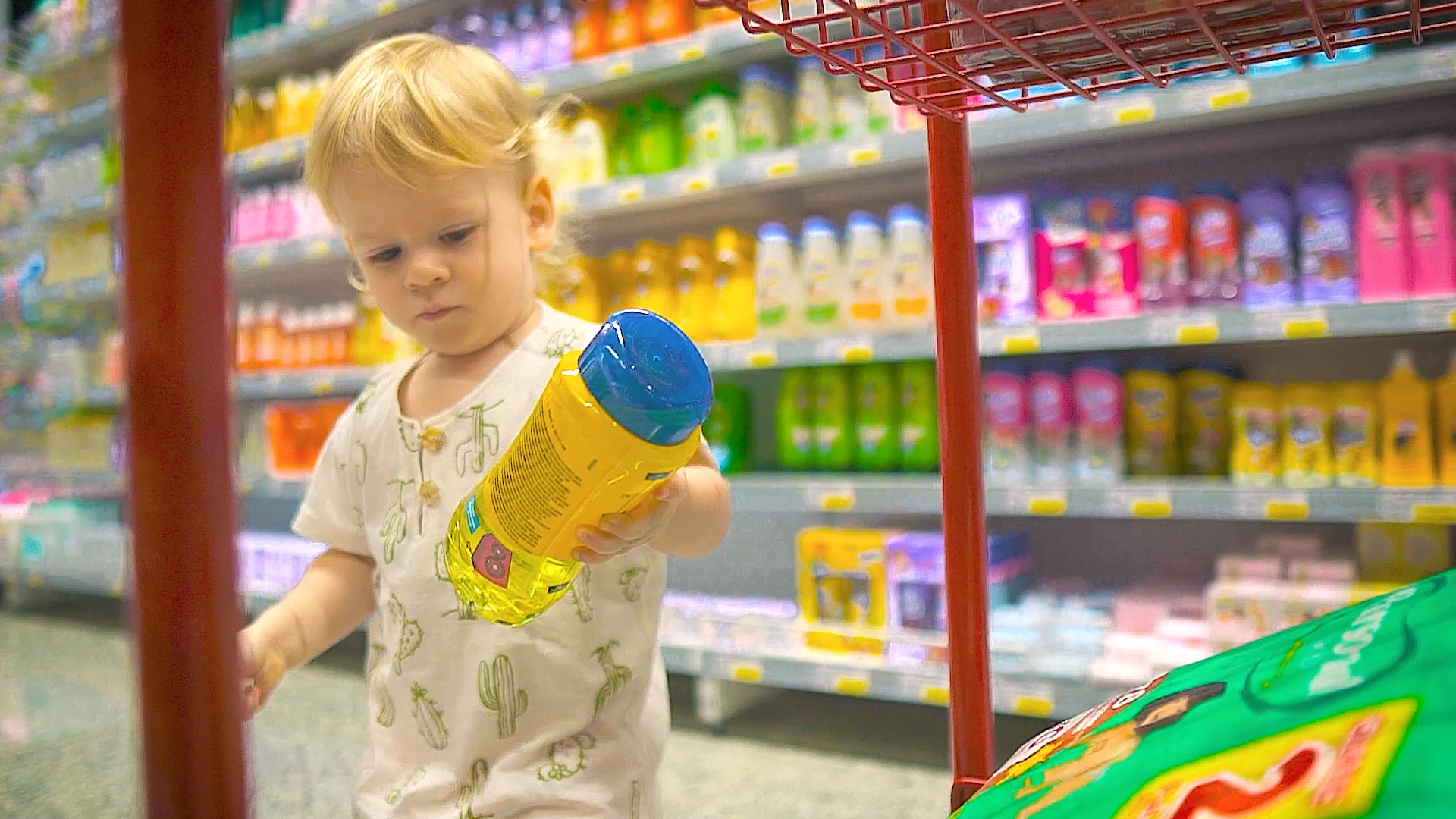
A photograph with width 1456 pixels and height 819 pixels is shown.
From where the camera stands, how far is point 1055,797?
0.61 m

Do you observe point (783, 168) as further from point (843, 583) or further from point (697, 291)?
point (843, 583)

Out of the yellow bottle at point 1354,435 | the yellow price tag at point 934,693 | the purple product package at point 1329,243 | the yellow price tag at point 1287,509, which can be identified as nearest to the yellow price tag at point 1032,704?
the yellow price tag at point 934,693

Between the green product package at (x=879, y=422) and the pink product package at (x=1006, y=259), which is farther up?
the pink product package at (x=1006, y=259)

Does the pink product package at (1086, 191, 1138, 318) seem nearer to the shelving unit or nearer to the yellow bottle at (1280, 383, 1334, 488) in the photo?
the shelving unit

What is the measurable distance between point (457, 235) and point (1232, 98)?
5.16 ft

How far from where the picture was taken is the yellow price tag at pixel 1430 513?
180 cm

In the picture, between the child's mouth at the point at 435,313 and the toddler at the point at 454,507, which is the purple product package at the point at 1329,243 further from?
the child's mouth at the point at 435,313

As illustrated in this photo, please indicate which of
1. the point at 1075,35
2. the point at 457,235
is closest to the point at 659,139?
the point at 457,235

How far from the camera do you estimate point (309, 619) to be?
40.9 inches

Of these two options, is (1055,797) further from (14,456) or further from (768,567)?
(14,456)

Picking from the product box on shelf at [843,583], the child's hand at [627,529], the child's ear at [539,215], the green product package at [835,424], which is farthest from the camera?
the green product package at [835,424]

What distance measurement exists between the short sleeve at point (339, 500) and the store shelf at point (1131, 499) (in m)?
1.39

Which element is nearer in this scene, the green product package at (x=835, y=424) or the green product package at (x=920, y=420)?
the green product package at (x=920, y=420)

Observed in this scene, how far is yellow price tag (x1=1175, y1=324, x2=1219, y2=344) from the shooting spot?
1.96 m
